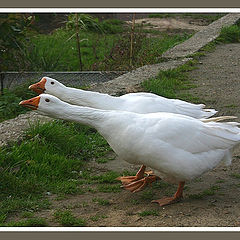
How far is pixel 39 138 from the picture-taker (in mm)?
6277

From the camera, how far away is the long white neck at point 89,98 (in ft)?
19.1

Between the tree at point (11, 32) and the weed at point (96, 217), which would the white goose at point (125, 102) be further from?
the tree at point (11, 32)

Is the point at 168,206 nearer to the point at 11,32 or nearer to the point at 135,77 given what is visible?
the point at 135,77

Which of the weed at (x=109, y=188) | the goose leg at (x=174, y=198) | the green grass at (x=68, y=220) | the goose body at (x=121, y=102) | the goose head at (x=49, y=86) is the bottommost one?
the weed at (x=109, y=188)

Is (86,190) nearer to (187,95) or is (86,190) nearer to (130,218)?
(130,218)

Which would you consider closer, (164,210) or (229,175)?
(164,210)

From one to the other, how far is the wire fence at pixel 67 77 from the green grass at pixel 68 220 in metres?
4.91

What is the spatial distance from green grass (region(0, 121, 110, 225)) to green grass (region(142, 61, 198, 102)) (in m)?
1.87

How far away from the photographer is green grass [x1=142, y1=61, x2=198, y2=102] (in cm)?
857

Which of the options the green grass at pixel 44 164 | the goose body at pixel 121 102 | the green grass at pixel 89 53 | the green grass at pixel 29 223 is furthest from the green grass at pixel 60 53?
the green grass at pixel 29 223

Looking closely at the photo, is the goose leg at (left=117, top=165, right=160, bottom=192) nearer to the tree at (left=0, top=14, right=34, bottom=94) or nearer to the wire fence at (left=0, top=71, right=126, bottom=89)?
the tree at (left=0, top=14, right=34, bottom=94)

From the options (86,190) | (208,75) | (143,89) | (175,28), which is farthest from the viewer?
(175,28)

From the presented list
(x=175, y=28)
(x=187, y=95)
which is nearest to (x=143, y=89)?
(x=187, y=95)

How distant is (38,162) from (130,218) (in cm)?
160
